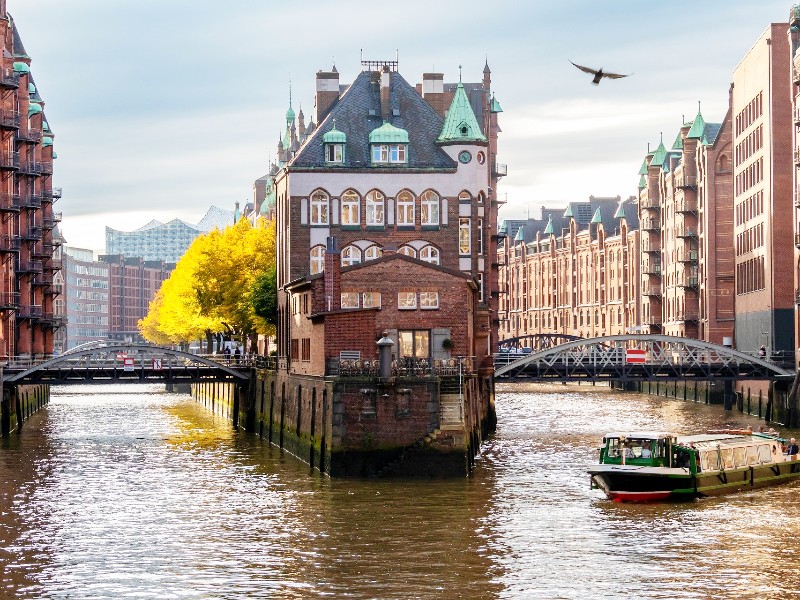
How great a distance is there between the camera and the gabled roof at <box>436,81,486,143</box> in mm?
92188

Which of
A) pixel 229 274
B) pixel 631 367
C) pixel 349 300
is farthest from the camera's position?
pixel 229 274

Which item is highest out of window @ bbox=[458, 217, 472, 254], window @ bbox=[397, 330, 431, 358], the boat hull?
window @ bbox=[458, 217, 472, 254]

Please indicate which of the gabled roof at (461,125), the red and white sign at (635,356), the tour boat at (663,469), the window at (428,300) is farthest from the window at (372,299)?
the red and white sign at (635,356)

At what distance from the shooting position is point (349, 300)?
7062 centimetres

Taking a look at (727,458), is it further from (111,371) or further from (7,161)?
(7,161)

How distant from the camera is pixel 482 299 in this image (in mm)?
95500

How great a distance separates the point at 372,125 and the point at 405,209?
5.94 m

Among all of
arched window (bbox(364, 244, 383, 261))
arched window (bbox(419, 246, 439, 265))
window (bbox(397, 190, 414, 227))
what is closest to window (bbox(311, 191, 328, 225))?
arched window (bbox(364, 244, 383, 261))

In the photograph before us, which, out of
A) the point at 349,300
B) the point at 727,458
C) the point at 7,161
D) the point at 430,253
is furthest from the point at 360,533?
the point at 7,161

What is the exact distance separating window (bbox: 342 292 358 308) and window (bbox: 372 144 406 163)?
22.8m

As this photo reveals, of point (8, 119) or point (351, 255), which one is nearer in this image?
point (351, 255)

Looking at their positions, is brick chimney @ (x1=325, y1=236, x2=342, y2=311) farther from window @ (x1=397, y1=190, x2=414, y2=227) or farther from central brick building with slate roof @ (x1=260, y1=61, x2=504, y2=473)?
window @ (x1=397, y1=190, x2=414, y2=227)

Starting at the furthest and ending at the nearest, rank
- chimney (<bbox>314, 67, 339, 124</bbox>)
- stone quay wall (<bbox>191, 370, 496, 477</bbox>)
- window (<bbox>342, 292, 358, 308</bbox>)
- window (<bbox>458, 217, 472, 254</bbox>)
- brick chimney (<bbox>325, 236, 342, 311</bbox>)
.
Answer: chimney (<bbox>314, 67, 339, 124</bbox>)
window (<bbox>458, 217, 472, 254</bbox>)
window (<bbox>342, 292, 358, 308</bbox>)
brick chimney (<bbox>325, 236, 342, 311</bbox>)
stone quay wall (<bbox>191, 370, 496, 477</bbox>)

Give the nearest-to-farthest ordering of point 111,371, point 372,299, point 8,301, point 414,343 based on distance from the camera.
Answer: point 414,343 → point 372,299 → point 111,371 → point 8,301
